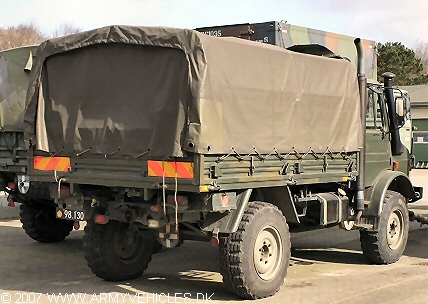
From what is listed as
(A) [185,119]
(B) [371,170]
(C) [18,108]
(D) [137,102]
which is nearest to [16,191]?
(C) [18,108]

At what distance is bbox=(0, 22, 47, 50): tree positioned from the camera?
48656 mm

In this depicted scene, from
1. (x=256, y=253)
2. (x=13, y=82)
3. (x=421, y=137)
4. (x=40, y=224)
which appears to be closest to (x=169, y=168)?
(x=256, y=253)

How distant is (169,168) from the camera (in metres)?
6.52

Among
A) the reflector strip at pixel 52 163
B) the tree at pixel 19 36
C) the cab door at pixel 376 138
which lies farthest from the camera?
the tree at pixel 19 36

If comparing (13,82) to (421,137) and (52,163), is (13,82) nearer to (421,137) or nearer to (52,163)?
(52,163)

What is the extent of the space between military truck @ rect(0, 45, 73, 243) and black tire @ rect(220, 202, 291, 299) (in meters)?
3.94

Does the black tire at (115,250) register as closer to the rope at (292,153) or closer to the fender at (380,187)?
the rope at (292,153)

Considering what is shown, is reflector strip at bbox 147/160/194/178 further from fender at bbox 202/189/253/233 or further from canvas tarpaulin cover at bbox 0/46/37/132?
canvas tarpaulin cover at bbox 0/46/37/132

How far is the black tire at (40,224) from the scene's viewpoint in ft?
35.3

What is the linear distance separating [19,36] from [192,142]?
46.8 meters

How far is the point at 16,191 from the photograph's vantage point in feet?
33.6

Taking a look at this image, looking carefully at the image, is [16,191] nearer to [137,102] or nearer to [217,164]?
[137,102]

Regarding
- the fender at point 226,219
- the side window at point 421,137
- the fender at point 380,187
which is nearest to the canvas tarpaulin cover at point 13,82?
the fender at point 226,219

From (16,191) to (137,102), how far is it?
13.7 ft
